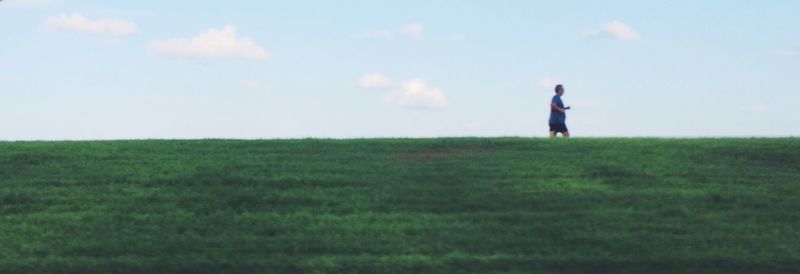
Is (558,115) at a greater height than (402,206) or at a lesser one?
greater

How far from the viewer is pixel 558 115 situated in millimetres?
20406

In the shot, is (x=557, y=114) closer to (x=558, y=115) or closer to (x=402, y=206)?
(x=558, y=115)

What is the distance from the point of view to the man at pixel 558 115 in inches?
798

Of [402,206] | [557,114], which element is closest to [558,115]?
[557,114]

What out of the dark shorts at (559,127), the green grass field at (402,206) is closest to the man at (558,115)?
the dark shorts at (559,127)

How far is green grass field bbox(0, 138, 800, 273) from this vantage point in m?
10.9

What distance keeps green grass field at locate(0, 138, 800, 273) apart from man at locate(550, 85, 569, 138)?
8.04ft

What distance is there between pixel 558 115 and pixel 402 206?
812 cm

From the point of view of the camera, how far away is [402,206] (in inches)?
511

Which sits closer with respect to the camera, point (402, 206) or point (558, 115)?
point (402, 206)

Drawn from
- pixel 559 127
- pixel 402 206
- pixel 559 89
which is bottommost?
pixel 402 206

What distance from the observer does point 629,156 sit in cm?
1647

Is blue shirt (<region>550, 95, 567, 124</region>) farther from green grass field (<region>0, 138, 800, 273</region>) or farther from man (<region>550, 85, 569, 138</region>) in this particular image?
green grass field (<region>0, 138, 800, 273</region>)

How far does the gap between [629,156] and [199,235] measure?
7.46 meters
